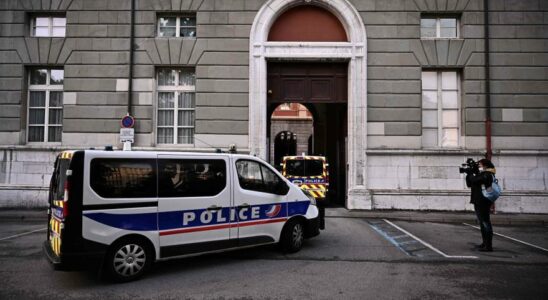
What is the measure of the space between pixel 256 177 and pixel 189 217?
148 centimetres

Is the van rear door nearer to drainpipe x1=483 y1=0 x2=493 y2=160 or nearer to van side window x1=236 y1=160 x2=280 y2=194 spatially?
van side window x1=236 y1=160 x2=280 y2=194

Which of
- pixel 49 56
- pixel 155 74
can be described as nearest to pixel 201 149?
pixel 155 74

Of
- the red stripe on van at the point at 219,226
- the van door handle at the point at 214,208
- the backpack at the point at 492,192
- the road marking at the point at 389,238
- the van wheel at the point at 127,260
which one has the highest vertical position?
the backpack at the point at 492,192

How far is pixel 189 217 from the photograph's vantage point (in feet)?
Result: 19.0

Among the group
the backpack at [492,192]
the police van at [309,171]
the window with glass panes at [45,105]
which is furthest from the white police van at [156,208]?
the window with glass panes at [45,105]

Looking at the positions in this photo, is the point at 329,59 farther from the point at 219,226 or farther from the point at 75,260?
the point at 75,260

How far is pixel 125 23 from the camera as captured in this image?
1307cm

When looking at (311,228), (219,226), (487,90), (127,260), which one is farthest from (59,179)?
(487,90)

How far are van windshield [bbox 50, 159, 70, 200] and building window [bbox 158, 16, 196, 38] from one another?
29.4ft

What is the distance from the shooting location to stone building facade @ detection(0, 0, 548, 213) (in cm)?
1258

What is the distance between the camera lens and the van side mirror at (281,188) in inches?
269

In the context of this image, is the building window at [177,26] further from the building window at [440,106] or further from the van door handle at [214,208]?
the van door handle at [214,208]

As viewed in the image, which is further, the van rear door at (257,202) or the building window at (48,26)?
the building window at (48,26)

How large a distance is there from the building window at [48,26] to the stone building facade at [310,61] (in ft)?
0.27
